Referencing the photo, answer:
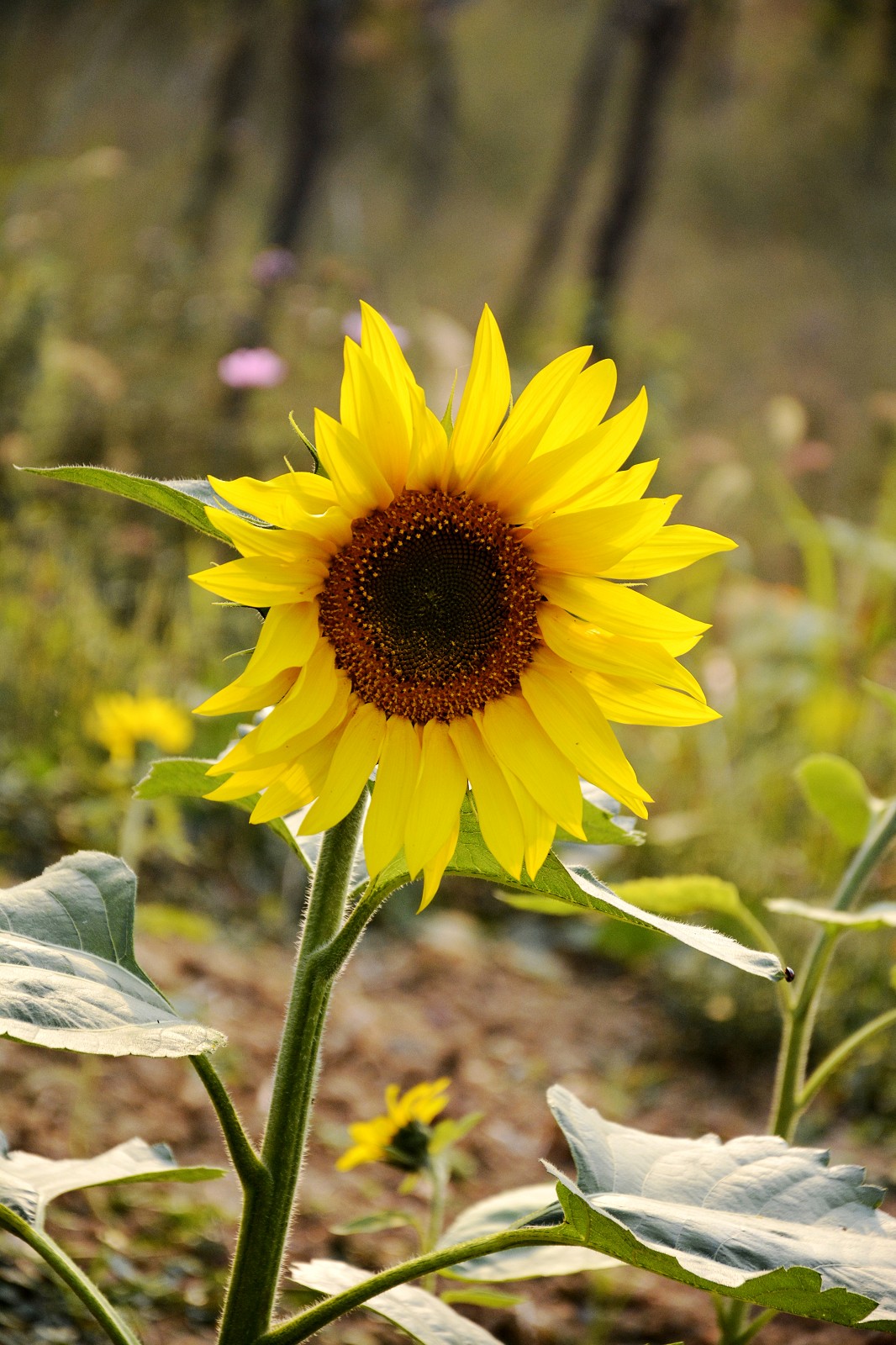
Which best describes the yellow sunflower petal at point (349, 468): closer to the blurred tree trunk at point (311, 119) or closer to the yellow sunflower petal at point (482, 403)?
the yellow sunflower petal at point (482, 403)

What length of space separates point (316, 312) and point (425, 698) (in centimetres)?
492

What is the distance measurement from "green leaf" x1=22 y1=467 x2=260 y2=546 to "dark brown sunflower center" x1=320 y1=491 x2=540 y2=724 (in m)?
0.10

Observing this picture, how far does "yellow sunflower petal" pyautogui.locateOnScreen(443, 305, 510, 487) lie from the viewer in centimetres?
86

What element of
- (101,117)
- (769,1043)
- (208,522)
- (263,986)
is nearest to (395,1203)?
(263,986)

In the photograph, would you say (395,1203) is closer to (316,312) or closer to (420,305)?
(316,312)

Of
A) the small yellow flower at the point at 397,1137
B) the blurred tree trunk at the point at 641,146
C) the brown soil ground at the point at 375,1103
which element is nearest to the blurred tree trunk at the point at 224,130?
the blurred tree trunk at the point at 641,146

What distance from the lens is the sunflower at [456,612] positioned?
0.85m

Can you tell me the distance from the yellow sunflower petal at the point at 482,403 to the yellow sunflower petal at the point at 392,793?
0.20m

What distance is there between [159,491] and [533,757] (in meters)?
0.33

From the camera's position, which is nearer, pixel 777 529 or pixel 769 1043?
pixel 769 1043

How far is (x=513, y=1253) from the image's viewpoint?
111cm

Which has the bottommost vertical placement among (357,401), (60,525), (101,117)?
(60,525)

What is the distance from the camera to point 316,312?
18.1ft

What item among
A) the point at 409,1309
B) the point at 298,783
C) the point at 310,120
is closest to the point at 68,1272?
the point at 409,1309
